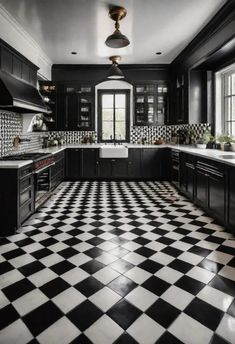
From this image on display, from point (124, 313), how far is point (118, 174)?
18.7 ft

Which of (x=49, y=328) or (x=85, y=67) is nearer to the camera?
(x=49, y=328)

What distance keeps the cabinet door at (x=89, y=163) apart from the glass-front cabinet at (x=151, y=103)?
1544 millimetres

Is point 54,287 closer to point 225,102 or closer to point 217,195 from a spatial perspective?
point 217,195

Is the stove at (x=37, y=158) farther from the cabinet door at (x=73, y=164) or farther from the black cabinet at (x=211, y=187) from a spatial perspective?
the black cabinet at (x=211, y=187)

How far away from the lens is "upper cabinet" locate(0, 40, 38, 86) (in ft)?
13.5

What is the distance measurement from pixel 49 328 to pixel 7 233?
1.99m

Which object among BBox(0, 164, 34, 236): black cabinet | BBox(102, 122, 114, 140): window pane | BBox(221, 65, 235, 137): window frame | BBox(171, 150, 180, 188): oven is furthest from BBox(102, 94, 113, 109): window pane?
BBox(0, 164, 34, 236): black cabinet

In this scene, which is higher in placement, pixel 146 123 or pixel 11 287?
pixel 146 123

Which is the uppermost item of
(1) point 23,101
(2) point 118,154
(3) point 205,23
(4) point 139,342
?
(3) point 205,23

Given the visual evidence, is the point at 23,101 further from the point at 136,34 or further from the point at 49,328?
the point at 49,328

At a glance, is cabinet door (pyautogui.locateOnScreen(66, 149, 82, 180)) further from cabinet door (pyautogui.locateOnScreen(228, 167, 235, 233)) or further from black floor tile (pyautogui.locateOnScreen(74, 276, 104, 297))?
black floor tile (pyautogui.locateOnScreen(74, 276, 104, 297))

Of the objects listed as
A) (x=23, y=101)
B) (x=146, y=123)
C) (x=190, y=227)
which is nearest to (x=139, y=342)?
(x=190, y=227)

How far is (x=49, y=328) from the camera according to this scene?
5.90 ft

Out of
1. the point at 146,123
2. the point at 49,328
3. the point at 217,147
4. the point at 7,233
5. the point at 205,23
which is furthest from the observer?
the point at 146,123
